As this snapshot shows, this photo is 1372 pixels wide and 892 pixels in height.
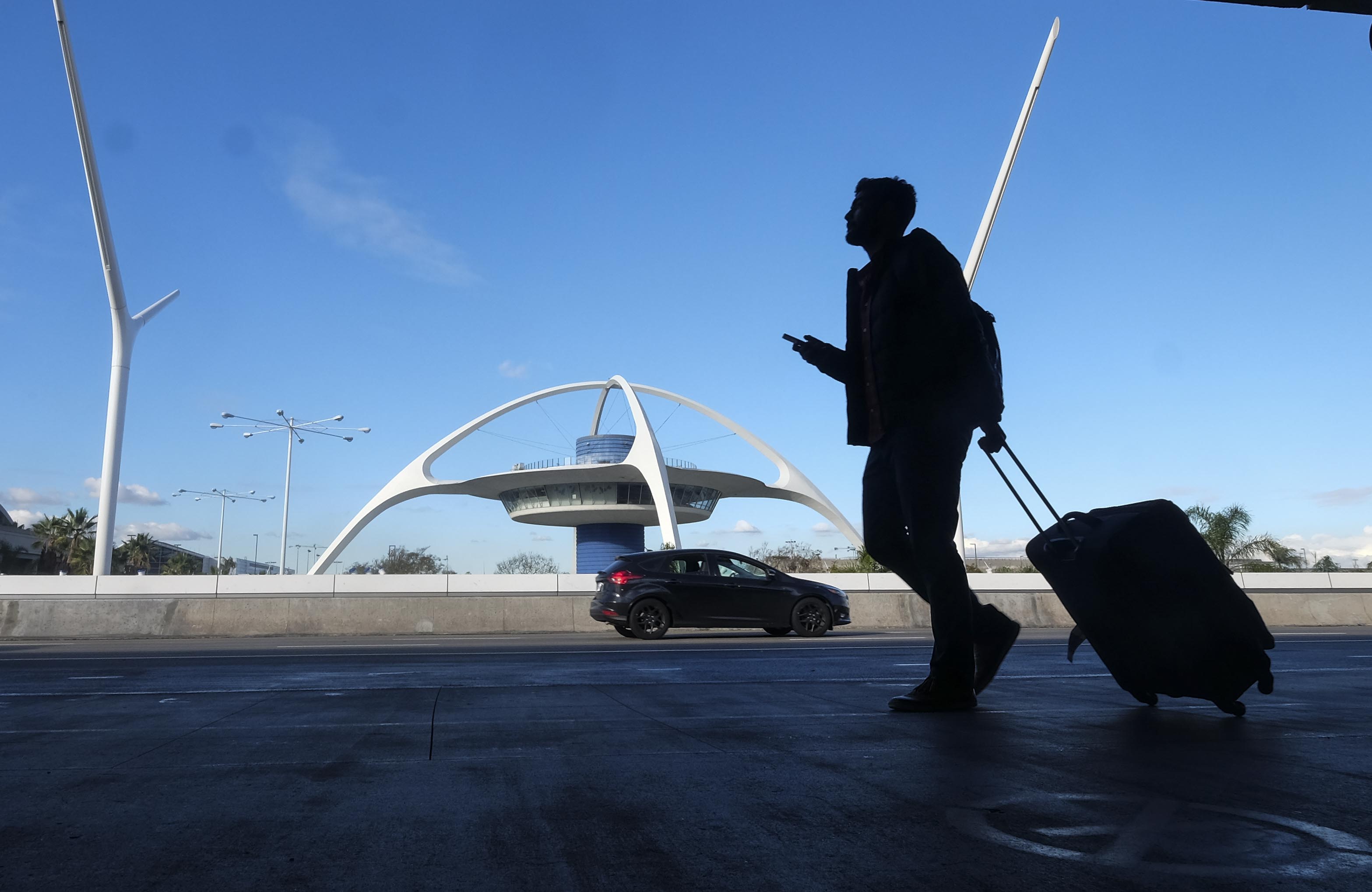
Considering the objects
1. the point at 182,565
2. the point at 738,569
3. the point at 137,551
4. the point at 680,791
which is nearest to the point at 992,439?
the point at 680,791

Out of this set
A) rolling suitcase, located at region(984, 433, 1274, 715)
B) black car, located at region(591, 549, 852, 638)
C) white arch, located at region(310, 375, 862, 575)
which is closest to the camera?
rolling suitcase, located at region(984, 433, 1274, 715)

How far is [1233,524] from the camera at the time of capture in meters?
43.2

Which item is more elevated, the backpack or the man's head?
the man's head

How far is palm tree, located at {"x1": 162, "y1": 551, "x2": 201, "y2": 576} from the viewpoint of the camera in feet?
373

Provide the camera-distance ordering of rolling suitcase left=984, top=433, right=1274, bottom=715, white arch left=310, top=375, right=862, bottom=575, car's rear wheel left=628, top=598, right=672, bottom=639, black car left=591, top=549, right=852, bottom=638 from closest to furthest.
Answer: rolling suitcase left=984, top=433, right=1274, bottom=715 → car's rear wheel left=628, top=598, right=672, bottom=639 → black car left=591, top=549, right=852, bottom=638 → white arch left=310, top=375, right=862, bottom=575

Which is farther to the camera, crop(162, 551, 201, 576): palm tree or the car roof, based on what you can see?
crop(162, 551, 201, 576): palm tree

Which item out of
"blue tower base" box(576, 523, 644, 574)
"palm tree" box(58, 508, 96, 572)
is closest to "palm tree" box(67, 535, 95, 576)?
"palm tree" box(58, 508, 96, 572)

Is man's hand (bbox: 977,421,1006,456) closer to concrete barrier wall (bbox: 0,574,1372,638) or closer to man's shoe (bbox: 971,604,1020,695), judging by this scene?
man's shoe (bbox: 971,604,1020,695)

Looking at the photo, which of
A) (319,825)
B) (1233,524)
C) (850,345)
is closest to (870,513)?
(850,345)

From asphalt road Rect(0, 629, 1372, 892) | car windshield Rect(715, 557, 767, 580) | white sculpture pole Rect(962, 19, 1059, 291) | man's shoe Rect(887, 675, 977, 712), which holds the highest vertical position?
white sculpture pole Rect(962, 19, 1059, 291)

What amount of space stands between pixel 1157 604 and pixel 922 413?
107 centimetres

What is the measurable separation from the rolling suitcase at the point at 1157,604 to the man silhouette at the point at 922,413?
40 centimetres

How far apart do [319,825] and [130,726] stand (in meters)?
1.99

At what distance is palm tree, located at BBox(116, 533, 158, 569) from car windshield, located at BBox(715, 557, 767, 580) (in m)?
103
